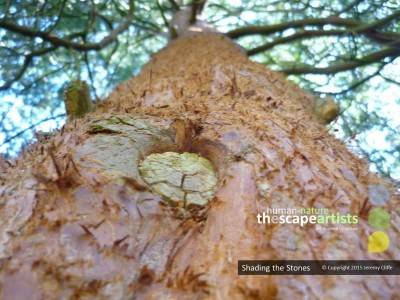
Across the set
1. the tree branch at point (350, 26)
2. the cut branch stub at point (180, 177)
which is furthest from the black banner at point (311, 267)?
the tree branch at point (350, 26)

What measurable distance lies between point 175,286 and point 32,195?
51 centimetres

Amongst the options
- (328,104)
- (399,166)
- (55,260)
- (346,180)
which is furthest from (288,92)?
(55,260)

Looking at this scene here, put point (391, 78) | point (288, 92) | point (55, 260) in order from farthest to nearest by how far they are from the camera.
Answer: point (391, 78) < point (288, 92) < point (55, 260)

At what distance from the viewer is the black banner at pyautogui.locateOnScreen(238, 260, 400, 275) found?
1150mm

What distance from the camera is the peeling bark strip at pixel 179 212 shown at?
3.70 feet

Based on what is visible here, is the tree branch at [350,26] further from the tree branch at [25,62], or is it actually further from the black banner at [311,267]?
the black banner at [311,267]

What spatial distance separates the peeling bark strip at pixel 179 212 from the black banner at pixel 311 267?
0.06 ft

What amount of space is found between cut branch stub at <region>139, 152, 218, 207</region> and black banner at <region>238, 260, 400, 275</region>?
1.08ft

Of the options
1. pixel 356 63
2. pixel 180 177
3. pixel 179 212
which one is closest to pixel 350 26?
pixel 356 63

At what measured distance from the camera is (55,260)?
1.13 metres

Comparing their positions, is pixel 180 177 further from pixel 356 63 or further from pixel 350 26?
pixel 350 26

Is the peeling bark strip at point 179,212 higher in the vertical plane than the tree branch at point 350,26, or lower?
lower

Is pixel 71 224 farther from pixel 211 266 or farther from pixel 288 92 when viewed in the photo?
pixel 288 92

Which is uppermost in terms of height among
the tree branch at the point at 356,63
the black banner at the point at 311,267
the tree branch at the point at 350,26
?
the tree branch at the point at 350,26
